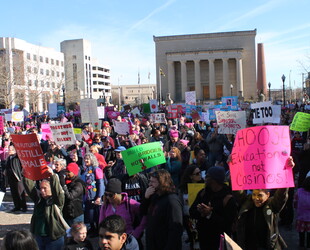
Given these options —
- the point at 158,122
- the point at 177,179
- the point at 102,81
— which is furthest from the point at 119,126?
the point at 102,81

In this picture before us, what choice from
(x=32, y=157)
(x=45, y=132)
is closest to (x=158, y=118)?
(x=45, y=132)

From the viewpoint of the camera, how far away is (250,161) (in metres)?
4.40

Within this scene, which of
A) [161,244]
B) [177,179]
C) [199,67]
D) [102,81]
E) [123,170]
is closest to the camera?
[161,244]

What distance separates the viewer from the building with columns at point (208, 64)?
7088cm

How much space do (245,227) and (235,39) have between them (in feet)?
233

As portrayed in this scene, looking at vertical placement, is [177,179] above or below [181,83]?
below

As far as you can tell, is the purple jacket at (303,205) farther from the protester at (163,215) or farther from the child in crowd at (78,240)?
the child in crowd at (78,240)

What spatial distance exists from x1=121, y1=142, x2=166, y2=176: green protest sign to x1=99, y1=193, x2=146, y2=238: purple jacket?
856 mm

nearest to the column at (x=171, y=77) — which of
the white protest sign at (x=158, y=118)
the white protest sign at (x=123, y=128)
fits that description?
the white protest sign at (x=158, y=118)

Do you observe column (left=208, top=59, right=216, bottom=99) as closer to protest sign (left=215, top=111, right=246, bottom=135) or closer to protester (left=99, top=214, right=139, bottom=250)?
protest sign (left=215, top=111, right=246, bottom=135)

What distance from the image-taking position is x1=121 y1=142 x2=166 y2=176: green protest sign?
6137mm

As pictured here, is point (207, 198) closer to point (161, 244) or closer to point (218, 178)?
point (218, 178)

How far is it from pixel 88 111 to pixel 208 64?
2401 inches

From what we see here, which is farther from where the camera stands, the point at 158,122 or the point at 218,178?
the point at 158,122
